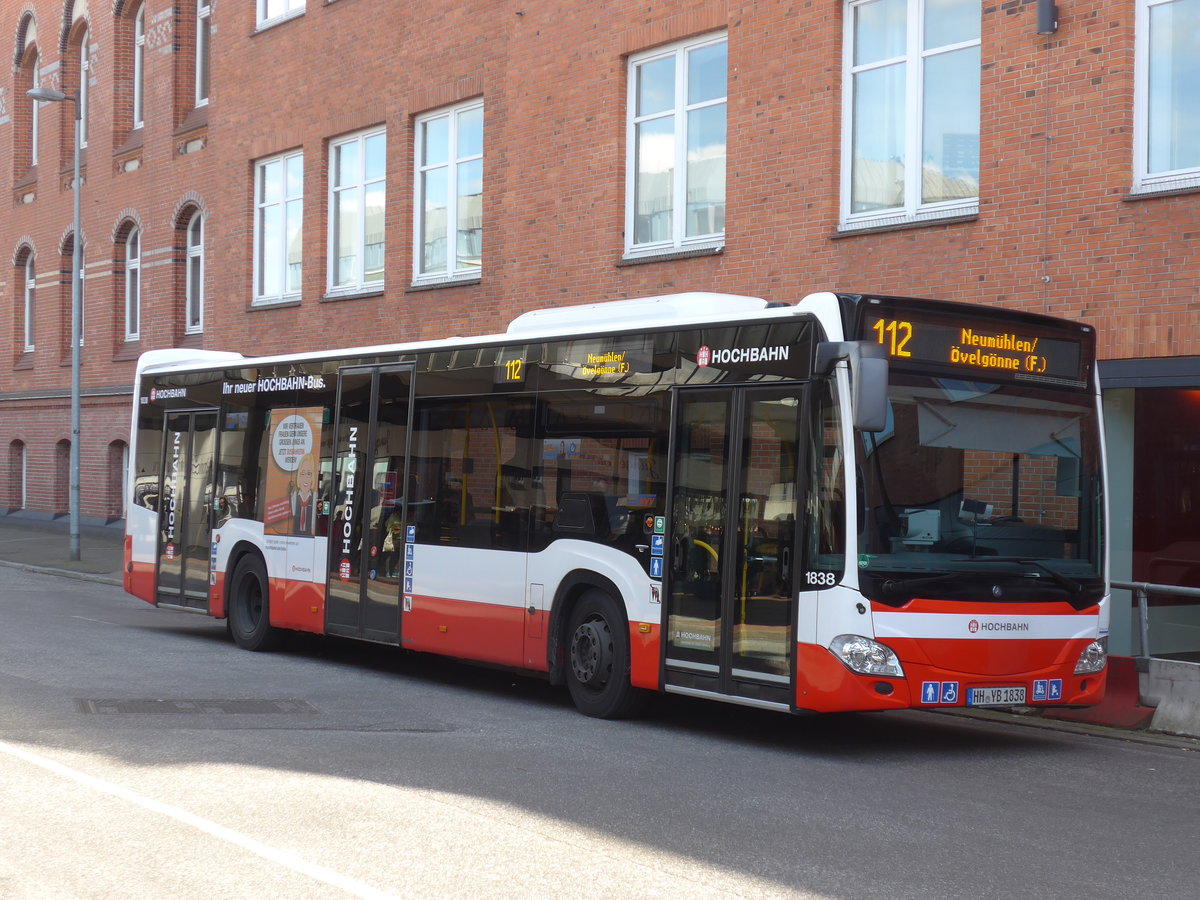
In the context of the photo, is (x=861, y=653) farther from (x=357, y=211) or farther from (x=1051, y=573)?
(x=357, y=211)

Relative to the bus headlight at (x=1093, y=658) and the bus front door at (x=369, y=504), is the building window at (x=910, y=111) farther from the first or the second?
the bus headlight at (x=1093, y=658)

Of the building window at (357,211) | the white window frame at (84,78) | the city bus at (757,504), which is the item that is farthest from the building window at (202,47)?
the city bus at (757,504)

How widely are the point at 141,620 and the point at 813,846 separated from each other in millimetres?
12832

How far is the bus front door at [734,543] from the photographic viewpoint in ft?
30.8

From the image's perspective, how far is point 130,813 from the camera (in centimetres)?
702

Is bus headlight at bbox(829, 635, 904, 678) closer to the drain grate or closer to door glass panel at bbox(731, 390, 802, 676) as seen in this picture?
door glass panel at bbox(731, 390, 802, 676)

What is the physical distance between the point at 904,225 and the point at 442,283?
8.34 m

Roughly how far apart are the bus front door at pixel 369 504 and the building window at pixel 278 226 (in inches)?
471

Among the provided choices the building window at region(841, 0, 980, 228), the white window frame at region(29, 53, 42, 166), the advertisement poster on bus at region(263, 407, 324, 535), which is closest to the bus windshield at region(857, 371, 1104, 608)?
the building window at region(841, 0, 980, 228)

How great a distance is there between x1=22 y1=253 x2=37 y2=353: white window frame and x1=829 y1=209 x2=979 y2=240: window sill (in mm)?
27068

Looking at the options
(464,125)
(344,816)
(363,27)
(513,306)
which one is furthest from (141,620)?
(344,816)

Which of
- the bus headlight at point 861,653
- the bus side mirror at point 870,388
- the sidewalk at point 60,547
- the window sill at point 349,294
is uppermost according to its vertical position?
the window sill at point 349,294

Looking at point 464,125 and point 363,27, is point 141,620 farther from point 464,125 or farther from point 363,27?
point 363,27

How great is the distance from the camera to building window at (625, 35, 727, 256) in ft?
57.1
